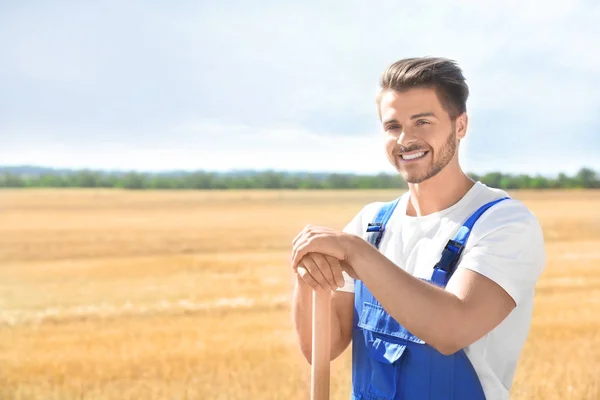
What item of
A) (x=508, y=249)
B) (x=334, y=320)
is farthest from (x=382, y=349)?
(x=508, y=249)

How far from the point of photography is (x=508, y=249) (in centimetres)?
158

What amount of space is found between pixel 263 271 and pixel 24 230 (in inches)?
243

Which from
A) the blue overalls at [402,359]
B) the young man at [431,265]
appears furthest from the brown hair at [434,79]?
the blue overalls at [402,359]

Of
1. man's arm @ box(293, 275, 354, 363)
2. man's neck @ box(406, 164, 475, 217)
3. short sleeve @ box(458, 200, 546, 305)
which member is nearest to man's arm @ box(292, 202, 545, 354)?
short sleeve @ box(458, 200, 546, 305)

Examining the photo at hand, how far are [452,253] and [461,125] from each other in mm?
340

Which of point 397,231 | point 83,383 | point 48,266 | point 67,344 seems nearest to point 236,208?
point 48,266

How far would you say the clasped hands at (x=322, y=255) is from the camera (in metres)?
1.54

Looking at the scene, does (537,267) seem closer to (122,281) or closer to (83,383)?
(83,383)

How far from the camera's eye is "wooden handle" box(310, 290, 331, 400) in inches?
72.3

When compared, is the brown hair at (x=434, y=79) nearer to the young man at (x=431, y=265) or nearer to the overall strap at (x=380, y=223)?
the young man at (x=431, y=265)

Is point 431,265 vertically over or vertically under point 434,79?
under

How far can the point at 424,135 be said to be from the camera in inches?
67.7

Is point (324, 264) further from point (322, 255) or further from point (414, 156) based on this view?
point (414, 156)

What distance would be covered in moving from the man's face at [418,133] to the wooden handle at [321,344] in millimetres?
362
